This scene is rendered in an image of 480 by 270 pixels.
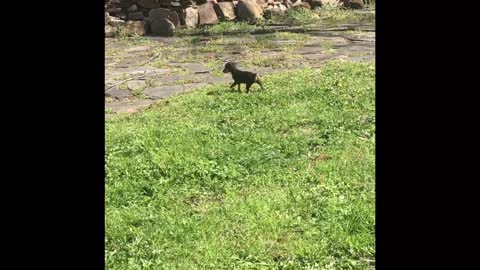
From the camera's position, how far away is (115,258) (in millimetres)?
3377

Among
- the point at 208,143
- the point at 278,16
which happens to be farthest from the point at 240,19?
the point at 208,143

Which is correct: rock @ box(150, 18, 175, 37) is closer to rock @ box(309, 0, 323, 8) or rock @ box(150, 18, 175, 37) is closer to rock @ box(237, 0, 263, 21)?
rock @ box(237, 0, 263, 21)

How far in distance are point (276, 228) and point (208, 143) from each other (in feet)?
5.75

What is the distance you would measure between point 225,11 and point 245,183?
890cm

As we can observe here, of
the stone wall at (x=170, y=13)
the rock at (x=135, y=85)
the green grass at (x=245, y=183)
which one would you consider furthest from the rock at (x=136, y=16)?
the green grass at (x=245, y=183)

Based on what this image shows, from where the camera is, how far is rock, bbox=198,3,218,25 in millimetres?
12633

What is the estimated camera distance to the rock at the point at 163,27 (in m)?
11.9

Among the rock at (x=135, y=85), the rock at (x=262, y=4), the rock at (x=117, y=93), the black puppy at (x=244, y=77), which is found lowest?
A: the rock at (x=117, y=93)

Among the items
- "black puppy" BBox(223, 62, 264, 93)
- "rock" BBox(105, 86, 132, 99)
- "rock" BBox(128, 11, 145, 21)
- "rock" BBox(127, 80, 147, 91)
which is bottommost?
"rock" BBox(105, 86, 132, 99)

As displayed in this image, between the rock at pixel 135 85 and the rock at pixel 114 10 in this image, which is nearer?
the rock at pixel 135 85

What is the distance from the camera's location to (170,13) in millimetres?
Answer: 12203

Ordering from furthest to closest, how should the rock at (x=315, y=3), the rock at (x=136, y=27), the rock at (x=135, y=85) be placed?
the rock at (x=315, y=3), the rock at (x=136, y=27), the rock at (x=135, y=85)

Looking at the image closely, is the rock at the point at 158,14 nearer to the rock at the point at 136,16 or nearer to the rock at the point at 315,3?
the rock at the point at 136,16

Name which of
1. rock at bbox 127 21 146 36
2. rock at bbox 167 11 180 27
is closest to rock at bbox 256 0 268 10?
rock at bbox 167 11 180 27
